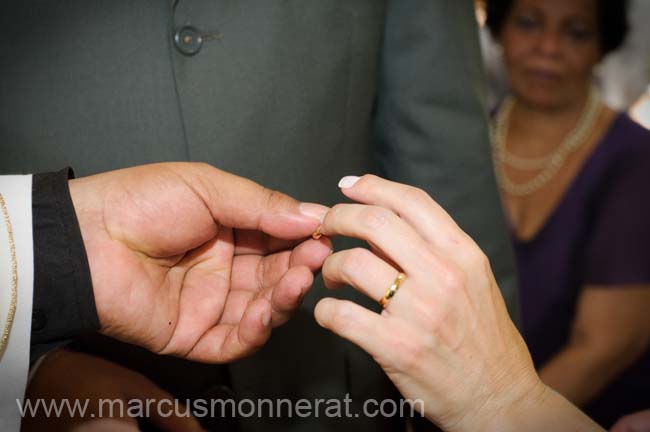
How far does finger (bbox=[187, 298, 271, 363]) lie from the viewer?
829mm

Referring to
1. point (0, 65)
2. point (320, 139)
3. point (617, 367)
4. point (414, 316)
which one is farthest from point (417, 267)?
point (617, 367)

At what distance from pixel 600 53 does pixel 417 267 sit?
5.15 feet

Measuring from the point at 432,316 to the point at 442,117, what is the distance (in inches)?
17.8

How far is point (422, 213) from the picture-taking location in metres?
0.71

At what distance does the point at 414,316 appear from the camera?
2.27 ft

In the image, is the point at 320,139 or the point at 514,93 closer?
the point at 320,139

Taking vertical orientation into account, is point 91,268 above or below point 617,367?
above

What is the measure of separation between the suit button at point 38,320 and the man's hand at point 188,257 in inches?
2.7

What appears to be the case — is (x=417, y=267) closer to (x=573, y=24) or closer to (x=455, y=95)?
(x=455, y=95)

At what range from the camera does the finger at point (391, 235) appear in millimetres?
694

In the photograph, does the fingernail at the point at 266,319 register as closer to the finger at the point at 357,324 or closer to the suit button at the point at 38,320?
the finger at the point at 357,324

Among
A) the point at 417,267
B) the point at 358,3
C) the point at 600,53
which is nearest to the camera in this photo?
the point at 417,267

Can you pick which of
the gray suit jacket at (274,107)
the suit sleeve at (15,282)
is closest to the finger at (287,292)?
the gray suit jacket at (274,107)

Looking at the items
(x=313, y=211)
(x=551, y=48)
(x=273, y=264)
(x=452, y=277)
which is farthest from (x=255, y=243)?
(x=551, y=48)
